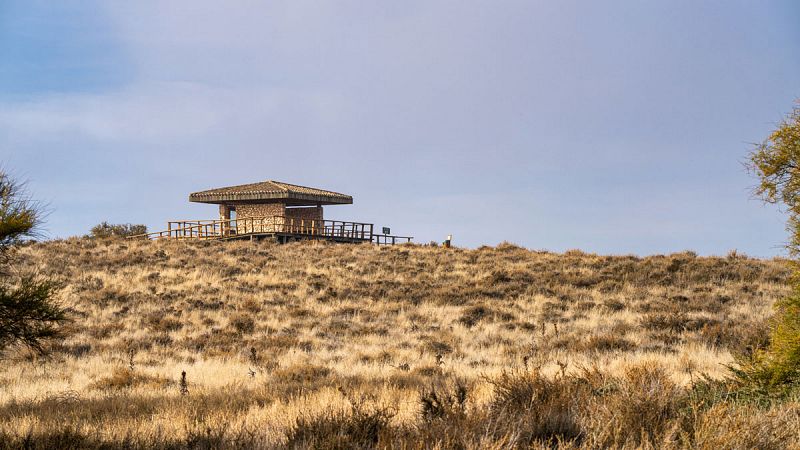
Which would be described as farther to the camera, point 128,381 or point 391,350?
point 391,350

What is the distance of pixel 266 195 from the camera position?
43594 mm

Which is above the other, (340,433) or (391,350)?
(340,433)

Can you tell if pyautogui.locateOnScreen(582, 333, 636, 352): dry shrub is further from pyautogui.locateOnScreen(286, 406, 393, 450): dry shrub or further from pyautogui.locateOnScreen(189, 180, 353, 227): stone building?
pyautogui.locateOnScreen(189, 180, 353, 227): stone building

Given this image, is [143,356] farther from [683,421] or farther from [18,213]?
[683,421]

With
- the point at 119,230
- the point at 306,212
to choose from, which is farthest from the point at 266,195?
the point at 119,230

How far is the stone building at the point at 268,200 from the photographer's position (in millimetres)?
43834

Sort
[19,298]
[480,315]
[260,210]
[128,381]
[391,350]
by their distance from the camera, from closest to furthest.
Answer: [19,298] < [128,381] < [391,350] < [480,315] < [260,210]

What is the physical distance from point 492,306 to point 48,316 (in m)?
16.4

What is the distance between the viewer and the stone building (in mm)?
43834

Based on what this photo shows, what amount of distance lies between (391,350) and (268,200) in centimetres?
3017

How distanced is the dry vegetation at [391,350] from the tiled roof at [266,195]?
608cm

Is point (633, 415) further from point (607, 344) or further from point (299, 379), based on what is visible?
point (607, 344)

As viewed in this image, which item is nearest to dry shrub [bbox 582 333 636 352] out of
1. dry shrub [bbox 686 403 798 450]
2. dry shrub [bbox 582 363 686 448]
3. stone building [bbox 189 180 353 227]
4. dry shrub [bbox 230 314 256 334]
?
dry shrub [bbox 582 363 686 448]

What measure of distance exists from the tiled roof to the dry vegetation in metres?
6.08
